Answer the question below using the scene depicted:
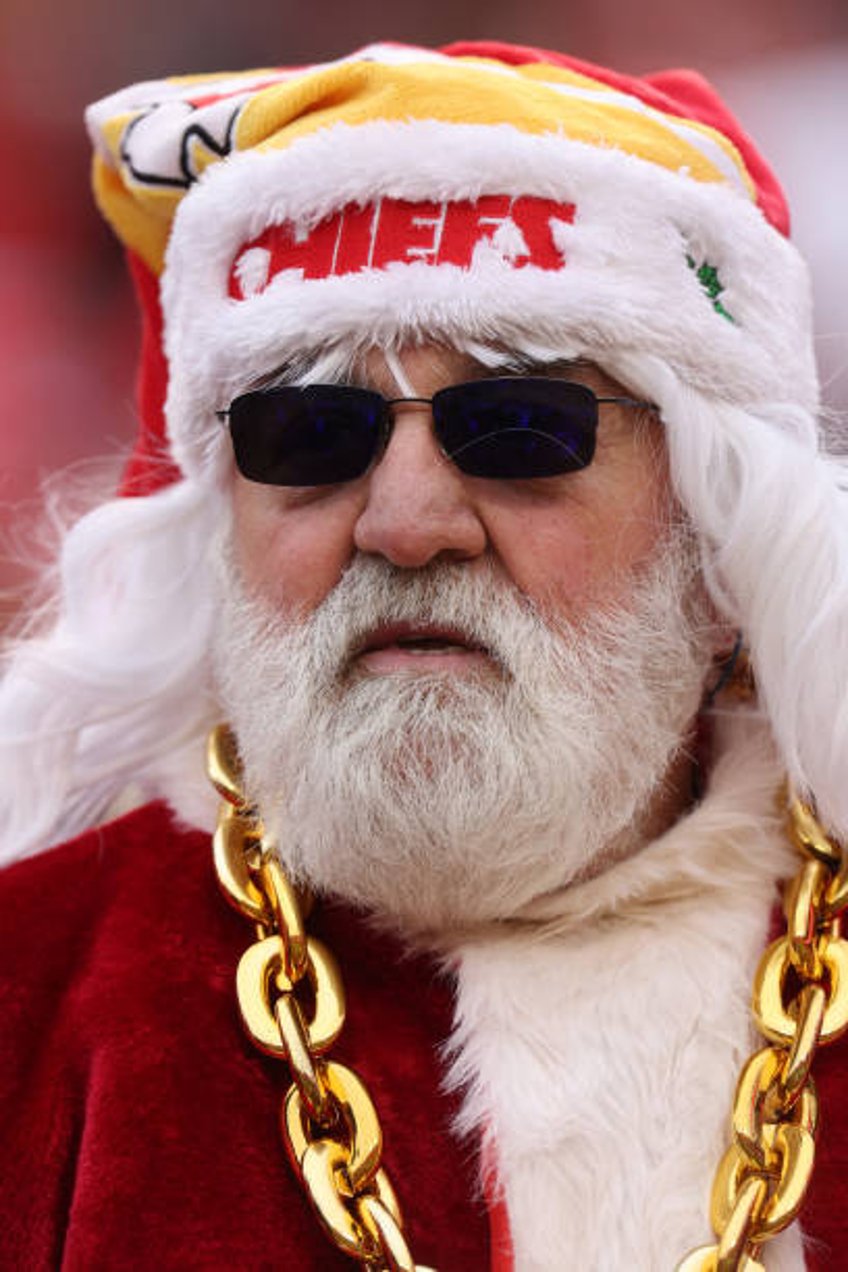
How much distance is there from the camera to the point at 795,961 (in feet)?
4.15

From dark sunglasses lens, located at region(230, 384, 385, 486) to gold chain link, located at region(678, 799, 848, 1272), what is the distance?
601 mm

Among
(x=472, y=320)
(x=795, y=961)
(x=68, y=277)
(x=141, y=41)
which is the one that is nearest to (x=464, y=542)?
(x=472, y=320)

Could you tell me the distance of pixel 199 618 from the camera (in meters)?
1.64

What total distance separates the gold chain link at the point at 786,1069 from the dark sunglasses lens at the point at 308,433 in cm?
60

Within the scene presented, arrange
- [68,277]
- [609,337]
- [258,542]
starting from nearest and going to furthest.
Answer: [609,337], [258,542], [68,277]

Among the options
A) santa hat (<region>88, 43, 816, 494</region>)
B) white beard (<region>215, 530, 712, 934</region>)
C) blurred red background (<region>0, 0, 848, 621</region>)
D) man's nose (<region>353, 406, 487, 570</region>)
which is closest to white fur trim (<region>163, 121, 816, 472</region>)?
santa hat (<region>88, 43, 816, 494</region>)

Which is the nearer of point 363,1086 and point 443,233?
point 363,1086

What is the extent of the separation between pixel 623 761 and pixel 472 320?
0.47 metres

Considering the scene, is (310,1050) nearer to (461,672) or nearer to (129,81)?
(461,672)

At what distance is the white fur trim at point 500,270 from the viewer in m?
1.32

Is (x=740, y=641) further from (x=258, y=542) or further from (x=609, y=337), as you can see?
(x=258, y=542)

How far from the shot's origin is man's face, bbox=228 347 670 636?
4.26ft

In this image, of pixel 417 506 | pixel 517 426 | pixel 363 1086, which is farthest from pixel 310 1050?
pixel 517 426

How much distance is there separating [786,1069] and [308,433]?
0.76m
